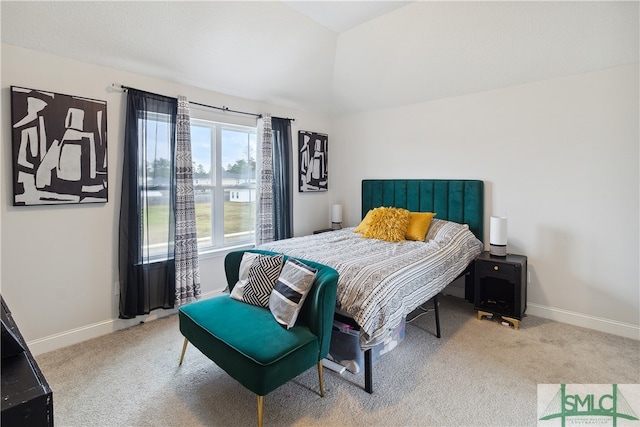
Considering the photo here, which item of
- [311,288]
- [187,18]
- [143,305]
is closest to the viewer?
[311,288]

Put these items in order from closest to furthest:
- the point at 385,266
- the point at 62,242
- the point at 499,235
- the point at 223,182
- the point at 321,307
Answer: the point at 321,307 < the point at 385,266 < the point at 62,242 < the point at 499,235 < the point at 223,182

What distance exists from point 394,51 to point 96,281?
365cm

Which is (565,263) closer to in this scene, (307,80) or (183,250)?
(307,80)

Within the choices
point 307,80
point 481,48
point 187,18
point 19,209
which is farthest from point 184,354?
point 481,48

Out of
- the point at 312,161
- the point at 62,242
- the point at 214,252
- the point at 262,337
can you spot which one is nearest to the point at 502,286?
the point at 262,337

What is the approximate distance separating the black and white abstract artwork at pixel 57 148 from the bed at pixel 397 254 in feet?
5.13

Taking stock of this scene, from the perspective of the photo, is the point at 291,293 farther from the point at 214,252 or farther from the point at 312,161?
the point at 312,161

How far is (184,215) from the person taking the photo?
319 cm

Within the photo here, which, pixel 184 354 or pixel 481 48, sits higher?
pixel 481 48

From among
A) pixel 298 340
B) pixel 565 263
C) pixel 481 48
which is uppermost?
pixel 481 48

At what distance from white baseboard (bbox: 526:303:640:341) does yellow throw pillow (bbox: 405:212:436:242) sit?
4.28 feet

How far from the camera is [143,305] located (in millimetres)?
2992

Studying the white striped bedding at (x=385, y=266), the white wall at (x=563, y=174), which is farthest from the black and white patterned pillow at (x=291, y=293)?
the white wall at (x=563, y=174)

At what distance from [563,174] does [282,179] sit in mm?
3021
